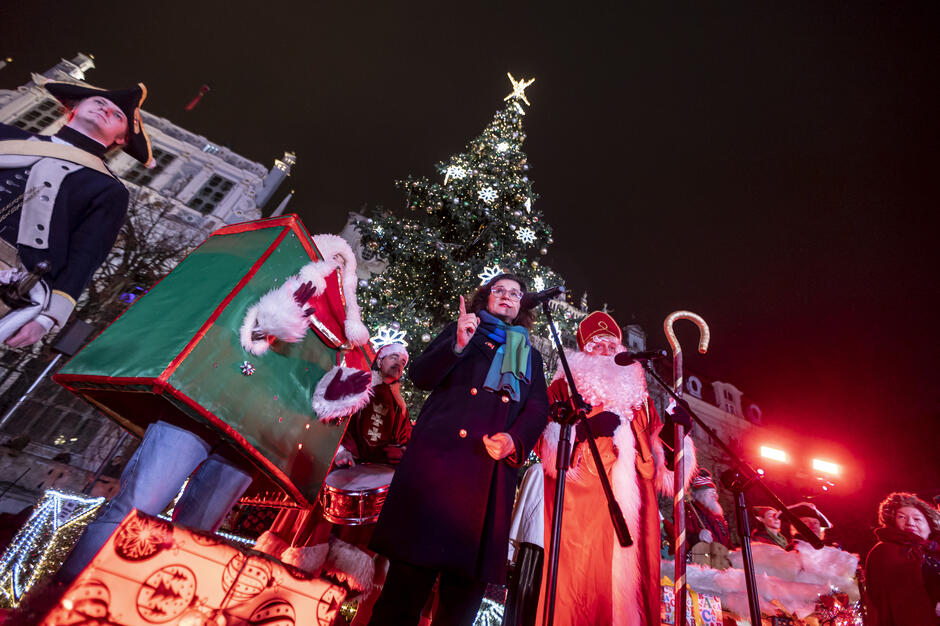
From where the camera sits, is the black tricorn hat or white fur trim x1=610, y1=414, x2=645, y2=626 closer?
the black tricorn hat

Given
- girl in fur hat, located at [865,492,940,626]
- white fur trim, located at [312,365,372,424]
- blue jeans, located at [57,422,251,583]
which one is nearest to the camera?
blue jeans, located at [57,422,251,583]

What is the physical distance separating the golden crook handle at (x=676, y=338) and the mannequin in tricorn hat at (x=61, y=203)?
14.9ft

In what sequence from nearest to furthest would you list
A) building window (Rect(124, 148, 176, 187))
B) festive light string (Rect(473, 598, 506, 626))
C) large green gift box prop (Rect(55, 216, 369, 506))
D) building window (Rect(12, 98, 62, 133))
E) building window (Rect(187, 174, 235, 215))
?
large green gift box prop (Rect(55, 216, 369, 506)) < festive light string (Rect(473, 598, 506, 626)) < building window (Rect(12, 98, 62, 133)) < building window (Rect(124, 148, 176, 187)) < building window (Rect(187, 174, 235, 215))

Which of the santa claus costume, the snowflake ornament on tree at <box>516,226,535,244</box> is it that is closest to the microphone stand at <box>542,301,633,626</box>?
the santa claus costume

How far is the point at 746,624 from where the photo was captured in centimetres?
456

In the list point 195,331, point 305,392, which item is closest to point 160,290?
point 195,331

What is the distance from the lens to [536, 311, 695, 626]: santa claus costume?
3020mm

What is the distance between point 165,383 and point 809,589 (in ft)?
22.4

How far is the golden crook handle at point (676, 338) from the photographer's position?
392 cm

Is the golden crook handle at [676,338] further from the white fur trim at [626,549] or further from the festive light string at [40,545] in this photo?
the festive light string at [40,545]

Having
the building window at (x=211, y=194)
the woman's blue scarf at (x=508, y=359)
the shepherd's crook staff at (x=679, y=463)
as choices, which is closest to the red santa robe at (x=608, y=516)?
the shepherd's crook staff at (x=679, y=463)

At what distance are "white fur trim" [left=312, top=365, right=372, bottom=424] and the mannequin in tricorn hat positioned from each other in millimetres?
1544

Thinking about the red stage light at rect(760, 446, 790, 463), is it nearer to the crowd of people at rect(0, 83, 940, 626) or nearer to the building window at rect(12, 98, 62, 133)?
the crowd of people at rect(0, 83, 940, 626)

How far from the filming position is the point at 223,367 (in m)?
2.04
